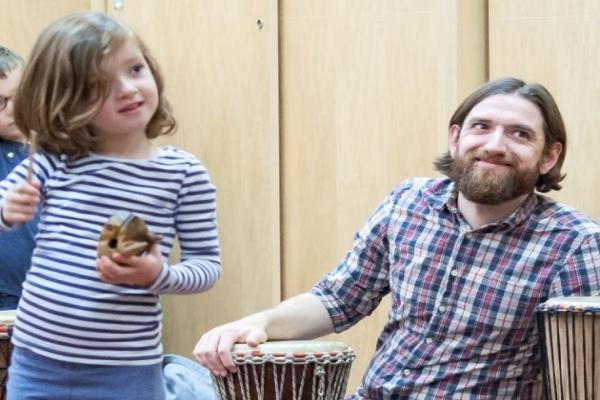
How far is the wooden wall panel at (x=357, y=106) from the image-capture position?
3652 millimetres

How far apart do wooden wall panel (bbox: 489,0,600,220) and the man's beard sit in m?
0.75

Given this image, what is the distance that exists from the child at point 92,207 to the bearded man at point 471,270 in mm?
322

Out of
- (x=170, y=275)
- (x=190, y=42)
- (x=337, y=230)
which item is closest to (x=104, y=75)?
(x=170, y=275)

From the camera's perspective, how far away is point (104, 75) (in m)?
2.19

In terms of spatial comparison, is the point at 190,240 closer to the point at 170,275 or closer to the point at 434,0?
the point at 170,275

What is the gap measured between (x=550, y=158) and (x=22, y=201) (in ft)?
3.70

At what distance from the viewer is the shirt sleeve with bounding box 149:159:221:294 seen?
221 centimetres

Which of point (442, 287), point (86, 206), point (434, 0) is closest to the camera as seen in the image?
point (86, 206)

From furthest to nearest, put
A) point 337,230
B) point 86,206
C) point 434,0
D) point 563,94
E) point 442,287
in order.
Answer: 1. point 337,230
2. point 434,0
3. point 563,94
4. point 442,287
5. point 86,206

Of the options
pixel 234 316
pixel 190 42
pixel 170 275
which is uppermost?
pixel 190 42

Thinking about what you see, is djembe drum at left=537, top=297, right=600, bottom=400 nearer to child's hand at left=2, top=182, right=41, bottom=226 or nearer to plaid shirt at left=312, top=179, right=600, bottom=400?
plaid shirt at left=312, top=179, right=600, bottom=400

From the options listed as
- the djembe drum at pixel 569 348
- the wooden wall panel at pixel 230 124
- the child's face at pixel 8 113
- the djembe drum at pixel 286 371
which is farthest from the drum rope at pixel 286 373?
the wooden wall panel at pixel 230 124

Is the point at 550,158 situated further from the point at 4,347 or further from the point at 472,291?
the point at 4,347

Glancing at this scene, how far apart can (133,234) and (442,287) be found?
0.83 metres
